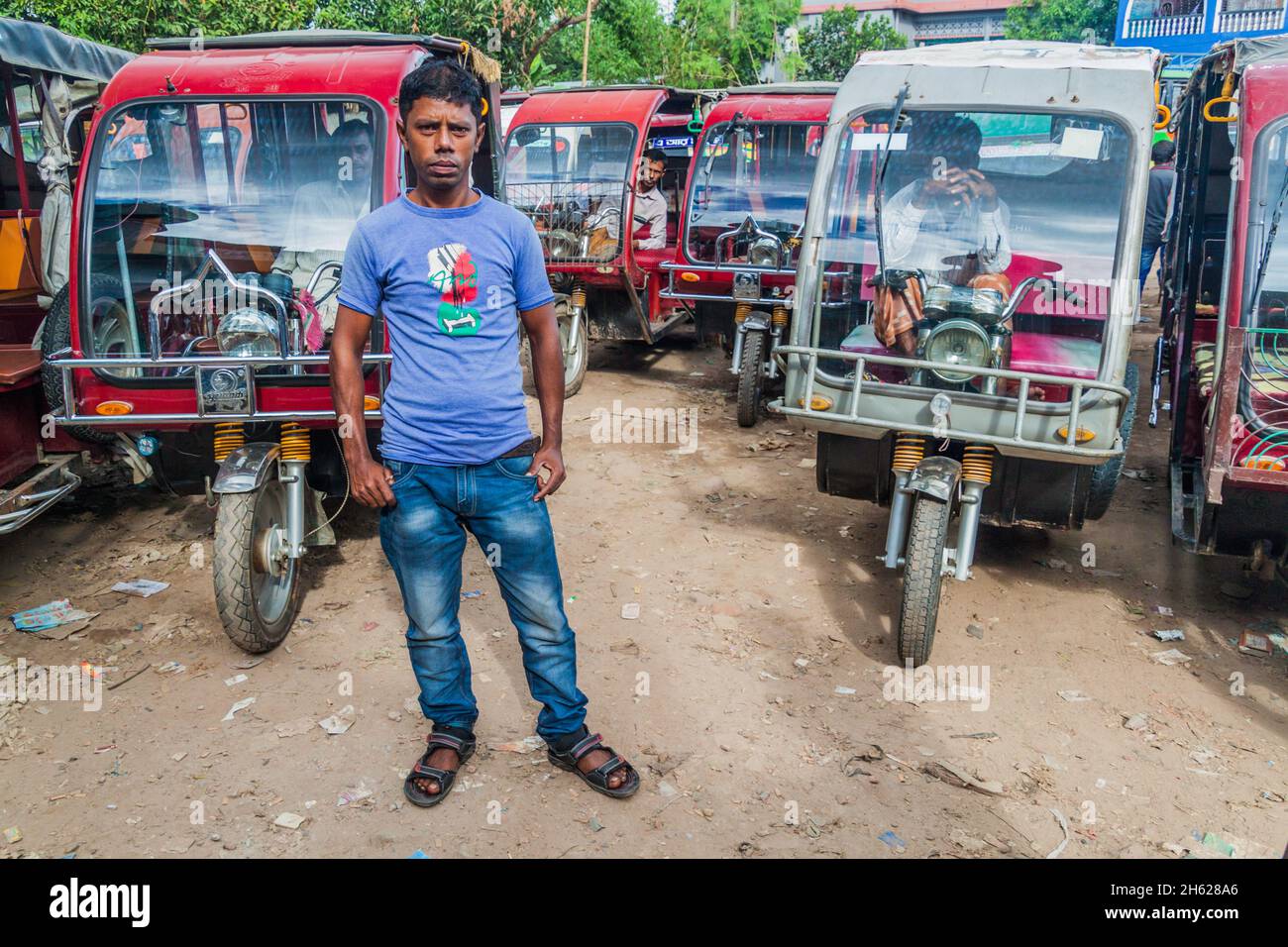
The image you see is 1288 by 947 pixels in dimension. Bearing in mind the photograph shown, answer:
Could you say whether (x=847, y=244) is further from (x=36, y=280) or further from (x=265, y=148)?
(x=36, y=280)

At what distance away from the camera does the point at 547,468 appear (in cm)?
299

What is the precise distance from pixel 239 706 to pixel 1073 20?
32.5m

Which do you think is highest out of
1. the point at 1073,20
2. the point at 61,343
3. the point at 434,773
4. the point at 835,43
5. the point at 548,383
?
the point at 1073,20

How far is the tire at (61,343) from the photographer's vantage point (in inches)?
170

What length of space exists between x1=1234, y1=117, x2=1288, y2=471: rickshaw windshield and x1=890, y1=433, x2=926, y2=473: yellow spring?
1.18 metres

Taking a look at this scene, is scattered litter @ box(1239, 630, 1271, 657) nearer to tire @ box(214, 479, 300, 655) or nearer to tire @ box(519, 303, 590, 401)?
tire @ box(214, 479, 300, 655)

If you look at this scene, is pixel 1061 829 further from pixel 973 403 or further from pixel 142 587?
pixel 142 587

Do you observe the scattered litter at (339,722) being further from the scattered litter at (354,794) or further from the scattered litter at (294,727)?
the scattered litter at (354,794)

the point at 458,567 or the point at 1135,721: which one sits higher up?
the point at 458,567

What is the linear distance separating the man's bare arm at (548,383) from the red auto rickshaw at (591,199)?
554 cm

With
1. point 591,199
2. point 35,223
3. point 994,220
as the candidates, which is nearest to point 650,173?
point 591,199

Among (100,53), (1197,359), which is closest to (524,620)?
(1197,359)

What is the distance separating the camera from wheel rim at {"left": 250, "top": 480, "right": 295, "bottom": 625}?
4.09 m
